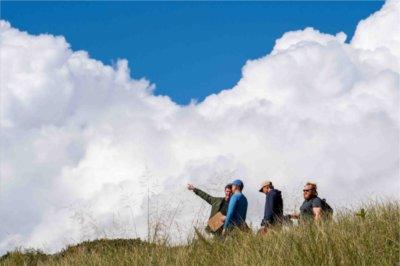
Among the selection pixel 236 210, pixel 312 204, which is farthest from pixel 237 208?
pixel 312 204

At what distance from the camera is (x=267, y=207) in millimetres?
11984

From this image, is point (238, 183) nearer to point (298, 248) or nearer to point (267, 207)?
point (267, 207)

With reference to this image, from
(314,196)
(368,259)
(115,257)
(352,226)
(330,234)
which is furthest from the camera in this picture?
(314,196)

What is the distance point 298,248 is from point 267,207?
5.21 meters

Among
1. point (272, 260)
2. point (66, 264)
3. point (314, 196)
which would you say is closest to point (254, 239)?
point (272, 260)

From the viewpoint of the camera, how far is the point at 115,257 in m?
8.78

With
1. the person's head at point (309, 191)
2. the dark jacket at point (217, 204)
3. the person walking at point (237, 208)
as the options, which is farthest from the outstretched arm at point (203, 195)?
the person's head at point (309, 191)

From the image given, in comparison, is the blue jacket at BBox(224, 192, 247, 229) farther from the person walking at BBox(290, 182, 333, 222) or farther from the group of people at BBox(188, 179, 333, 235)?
→ the person walking at BBox(290, 182, 333, 222)

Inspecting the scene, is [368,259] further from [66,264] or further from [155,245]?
[66,264]

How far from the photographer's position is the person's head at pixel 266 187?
40.2ft

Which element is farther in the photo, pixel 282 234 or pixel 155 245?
pixel 155 245

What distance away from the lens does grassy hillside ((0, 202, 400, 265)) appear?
21.9ft

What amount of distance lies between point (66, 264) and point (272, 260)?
3301 mm

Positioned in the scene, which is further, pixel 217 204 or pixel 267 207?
pixel 217 204
